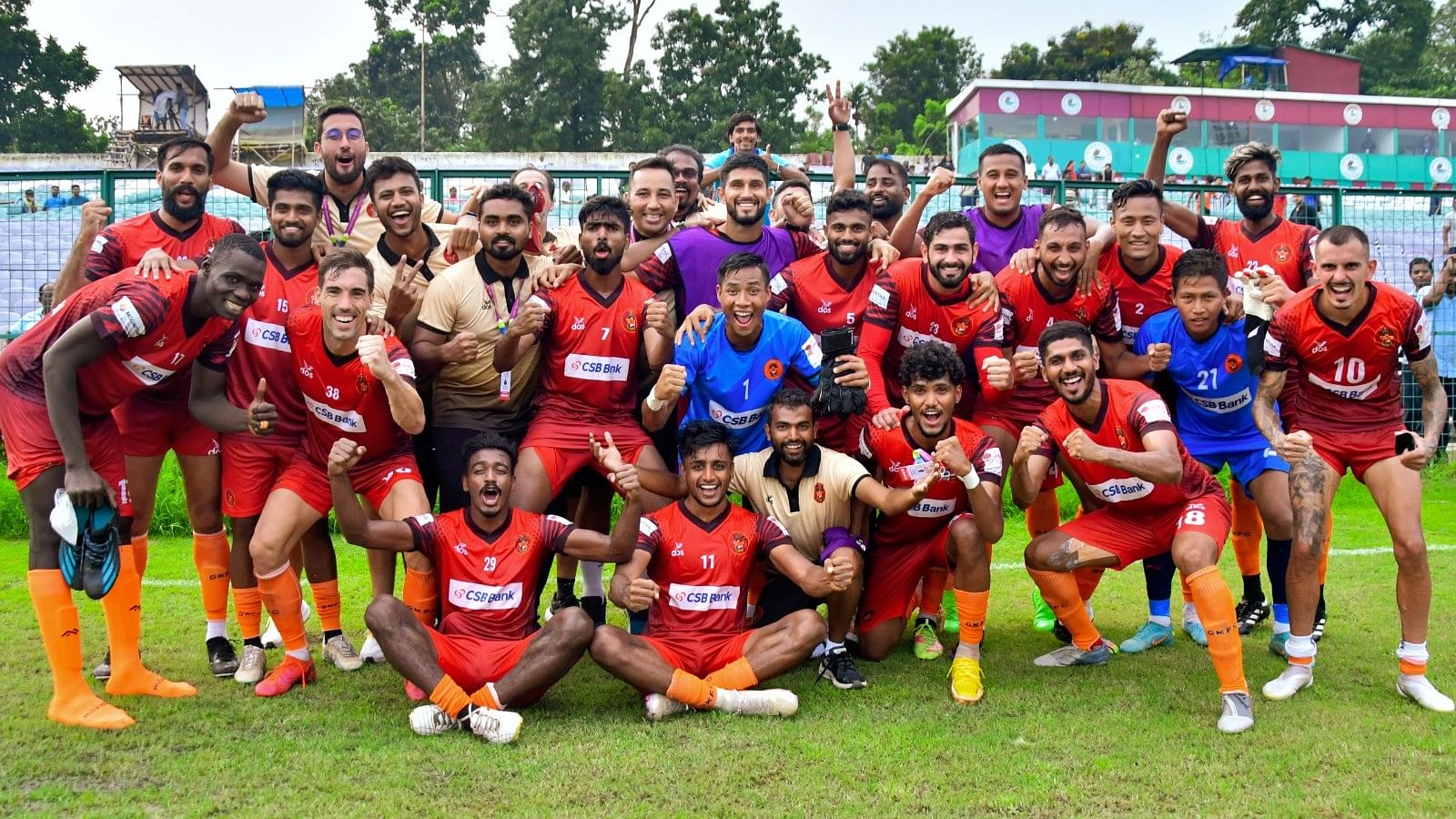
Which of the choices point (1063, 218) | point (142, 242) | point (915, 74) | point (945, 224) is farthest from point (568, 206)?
point (915, 74)

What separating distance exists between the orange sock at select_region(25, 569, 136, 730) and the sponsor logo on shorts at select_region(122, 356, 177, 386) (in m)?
1.03

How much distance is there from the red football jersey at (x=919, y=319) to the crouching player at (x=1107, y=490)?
64 centimetres

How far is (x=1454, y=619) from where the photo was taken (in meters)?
7.35

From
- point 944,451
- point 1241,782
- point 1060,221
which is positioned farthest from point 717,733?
point 1060,221

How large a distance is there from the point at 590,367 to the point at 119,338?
7.91 feet

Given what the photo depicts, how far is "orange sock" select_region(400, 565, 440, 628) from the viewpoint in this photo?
20.6 ft

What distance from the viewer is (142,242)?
671cm

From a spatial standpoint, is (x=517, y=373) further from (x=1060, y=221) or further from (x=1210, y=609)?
(x=1210, y=609)

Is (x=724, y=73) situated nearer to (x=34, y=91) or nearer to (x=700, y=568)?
(x=34, y=91)

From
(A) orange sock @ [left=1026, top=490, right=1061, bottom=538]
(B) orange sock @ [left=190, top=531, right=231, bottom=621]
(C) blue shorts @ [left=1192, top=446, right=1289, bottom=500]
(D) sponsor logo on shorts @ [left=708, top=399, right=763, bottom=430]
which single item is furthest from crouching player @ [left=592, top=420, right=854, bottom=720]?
(C) blue shorts @ [left=1192, top=446, right=1289, bottom=500]

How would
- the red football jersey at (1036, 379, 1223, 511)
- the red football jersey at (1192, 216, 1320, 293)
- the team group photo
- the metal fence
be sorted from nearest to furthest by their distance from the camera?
the team group photo → the red football jersey at (1036, 379, 1223, 511) → the red football jersey at (1192, 216, 1320, 293) → the metal fence

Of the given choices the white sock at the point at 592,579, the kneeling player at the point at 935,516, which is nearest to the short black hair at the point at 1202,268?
the kneeling player at the point at 935,516

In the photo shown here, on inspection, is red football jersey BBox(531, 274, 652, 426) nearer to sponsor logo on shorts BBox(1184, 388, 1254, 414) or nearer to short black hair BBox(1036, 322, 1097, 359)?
short black hair BBox(1036, 322, 1097, 359)

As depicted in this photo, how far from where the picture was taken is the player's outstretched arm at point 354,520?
18.4 feet
